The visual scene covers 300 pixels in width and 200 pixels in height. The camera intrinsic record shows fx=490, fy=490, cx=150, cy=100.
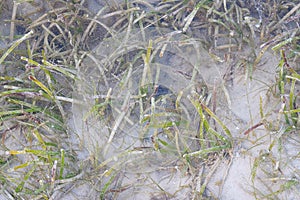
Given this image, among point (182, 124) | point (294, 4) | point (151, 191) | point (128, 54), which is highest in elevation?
point (294, 4)

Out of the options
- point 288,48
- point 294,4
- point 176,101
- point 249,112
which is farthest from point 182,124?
point 294,4

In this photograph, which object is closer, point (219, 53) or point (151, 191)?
point (151, 191)

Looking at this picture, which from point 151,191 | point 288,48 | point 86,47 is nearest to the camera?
point 151,191

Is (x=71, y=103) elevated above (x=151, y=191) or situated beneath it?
elevated above

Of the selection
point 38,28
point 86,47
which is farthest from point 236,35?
point 38,28

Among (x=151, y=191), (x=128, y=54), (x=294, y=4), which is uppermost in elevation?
(x=294, y=4)

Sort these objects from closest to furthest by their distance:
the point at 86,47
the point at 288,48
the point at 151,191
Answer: the point at 151,191 → the point at 288,48 → the point at 86,47

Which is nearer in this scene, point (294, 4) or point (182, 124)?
point (182, 124)

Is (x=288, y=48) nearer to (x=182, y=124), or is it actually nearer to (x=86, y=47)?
(x=182, y=124)

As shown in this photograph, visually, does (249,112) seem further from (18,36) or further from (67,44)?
(18,36)
